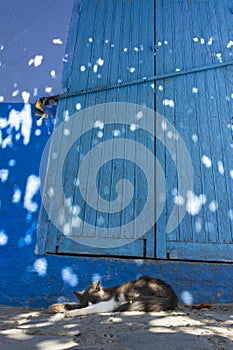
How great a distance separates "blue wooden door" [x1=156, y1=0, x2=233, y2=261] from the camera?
11.0ft

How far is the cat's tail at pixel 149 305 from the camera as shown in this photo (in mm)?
2422

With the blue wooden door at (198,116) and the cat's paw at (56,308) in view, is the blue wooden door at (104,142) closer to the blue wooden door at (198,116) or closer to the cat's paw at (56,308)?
the blue wooden door at (198,116)

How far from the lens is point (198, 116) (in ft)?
12.9

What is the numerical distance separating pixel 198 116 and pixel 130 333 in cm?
299

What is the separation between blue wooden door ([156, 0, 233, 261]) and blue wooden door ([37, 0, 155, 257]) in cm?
21

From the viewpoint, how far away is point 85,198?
3.54 m

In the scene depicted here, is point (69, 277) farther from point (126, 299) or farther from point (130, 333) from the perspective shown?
point (130, 333)

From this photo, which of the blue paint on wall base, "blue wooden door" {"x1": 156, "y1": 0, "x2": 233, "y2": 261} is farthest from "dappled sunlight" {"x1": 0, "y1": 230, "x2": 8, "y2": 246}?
"blue wooden door" {"x1": 156, "y1": 0, "x2": 233, "y2": 261}

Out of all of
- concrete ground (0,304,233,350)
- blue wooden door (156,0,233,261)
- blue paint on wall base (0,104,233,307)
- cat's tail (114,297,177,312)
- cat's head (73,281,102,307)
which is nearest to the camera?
concrete ground (0,304,233,350)

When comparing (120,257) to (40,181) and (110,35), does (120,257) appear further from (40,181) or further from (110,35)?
(110,35)

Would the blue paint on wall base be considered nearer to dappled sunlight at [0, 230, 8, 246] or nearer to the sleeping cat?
dappled sunlight at [0, 230, 8, 246]

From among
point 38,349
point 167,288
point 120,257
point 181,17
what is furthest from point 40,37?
point 38,349

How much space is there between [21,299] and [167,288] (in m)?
1.60

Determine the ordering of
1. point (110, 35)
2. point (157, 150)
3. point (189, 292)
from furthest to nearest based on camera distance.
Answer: point (110, 35)
point (157, 150)
point (189, 292)
